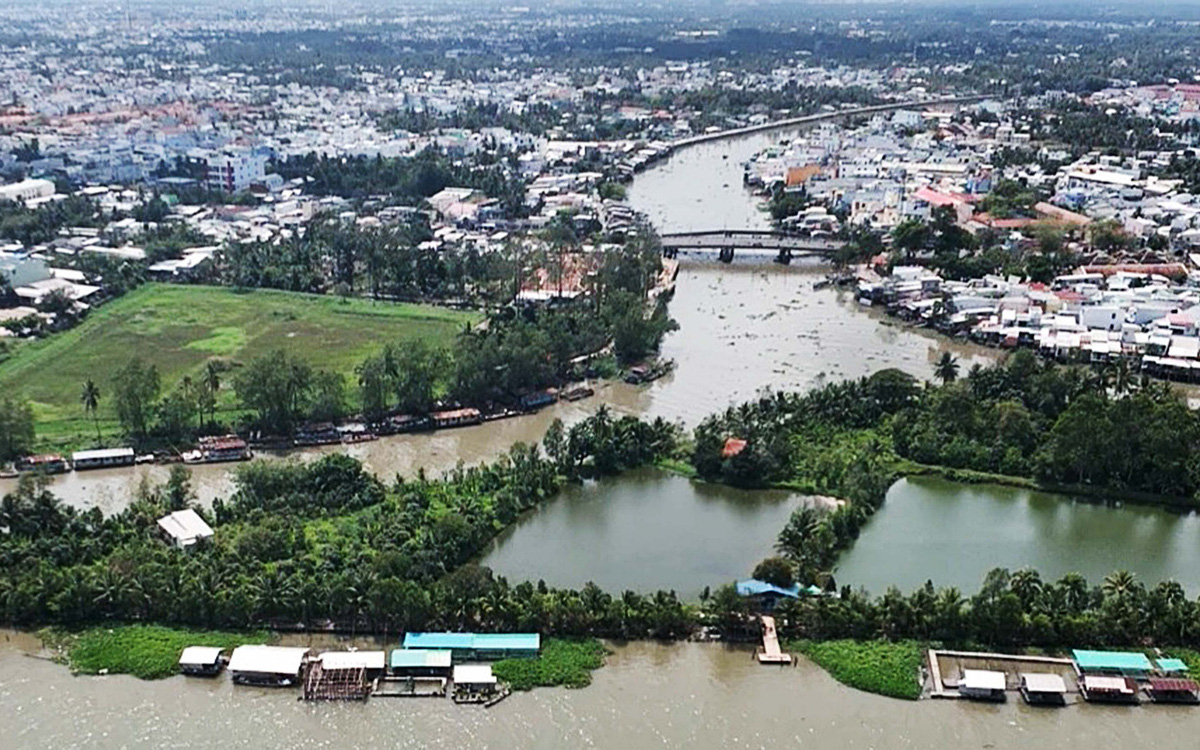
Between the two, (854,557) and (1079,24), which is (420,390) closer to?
(854,557)

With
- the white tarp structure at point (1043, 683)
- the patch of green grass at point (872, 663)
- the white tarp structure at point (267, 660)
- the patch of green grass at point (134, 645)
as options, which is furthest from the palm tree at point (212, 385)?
the white tarp structure at point (1043, 683)

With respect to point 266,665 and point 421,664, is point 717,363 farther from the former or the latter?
point 266,665

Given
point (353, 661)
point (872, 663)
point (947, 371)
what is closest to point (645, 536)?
point (872, 663)

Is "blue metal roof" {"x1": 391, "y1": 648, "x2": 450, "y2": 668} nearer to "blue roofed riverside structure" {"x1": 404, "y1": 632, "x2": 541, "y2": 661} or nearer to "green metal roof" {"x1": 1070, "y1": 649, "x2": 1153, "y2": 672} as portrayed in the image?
"blue roofed riverside structure" {"x1": 404, "y1": 632, "x2": 541, "y2": 661}

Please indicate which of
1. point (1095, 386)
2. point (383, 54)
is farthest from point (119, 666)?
point (383, 54)

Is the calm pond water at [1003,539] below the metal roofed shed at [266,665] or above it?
below

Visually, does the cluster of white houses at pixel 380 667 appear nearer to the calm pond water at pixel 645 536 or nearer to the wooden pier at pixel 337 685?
the wooden pier at pixel 337 685
